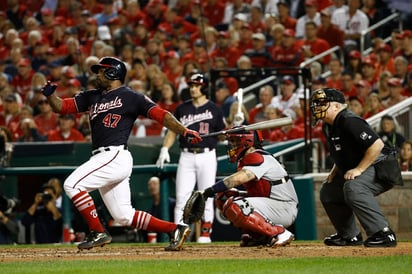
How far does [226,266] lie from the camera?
327 inches

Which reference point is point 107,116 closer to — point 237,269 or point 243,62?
point 237,269

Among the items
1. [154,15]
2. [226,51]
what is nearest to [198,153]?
[226,51]

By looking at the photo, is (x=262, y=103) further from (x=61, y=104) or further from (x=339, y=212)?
(x=61, y=104)

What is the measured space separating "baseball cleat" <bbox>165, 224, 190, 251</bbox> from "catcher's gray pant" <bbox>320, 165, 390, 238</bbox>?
4.40 ft

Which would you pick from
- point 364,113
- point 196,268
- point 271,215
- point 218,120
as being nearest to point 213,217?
point 218,120

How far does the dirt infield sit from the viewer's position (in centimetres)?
905

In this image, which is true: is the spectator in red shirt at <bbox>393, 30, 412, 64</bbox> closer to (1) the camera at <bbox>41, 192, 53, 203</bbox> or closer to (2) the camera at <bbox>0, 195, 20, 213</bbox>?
(1) the camera at <bbox>41, 192, 53, 203</bbox>

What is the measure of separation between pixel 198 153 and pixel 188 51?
5.42m

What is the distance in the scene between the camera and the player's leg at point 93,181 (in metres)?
9.46

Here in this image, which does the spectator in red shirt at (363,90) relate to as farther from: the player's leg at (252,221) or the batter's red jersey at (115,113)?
the batter's red jersey at (115,113)

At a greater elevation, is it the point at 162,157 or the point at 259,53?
the point at 259,53

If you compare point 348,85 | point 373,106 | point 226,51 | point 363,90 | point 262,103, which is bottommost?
point 373,106

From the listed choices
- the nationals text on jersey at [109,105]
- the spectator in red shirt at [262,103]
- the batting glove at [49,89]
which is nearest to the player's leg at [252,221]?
the nationals text on jersey at [109,105]

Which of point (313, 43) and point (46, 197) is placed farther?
point (313, 43)
